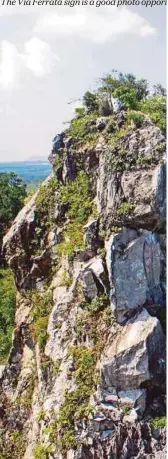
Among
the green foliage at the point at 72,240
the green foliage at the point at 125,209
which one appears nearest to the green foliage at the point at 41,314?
the green foliage at the point at 72,240

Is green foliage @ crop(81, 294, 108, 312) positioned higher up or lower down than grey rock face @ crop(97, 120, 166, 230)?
lower down

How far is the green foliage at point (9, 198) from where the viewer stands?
69.2 feet

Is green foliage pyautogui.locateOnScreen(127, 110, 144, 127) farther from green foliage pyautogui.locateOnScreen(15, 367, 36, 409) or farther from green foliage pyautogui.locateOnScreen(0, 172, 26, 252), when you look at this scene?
green foliage pyautogui.locateOnScreen(0, 172, 26, 252)

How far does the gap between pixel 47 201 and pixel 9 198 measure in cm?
923

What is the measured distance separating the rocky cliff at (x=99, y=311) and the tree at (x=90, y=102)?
0.81m

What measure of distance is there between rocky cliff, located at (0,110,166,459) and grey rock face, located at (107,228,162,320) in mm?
19

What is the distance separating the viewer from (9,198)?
2189 centimetres

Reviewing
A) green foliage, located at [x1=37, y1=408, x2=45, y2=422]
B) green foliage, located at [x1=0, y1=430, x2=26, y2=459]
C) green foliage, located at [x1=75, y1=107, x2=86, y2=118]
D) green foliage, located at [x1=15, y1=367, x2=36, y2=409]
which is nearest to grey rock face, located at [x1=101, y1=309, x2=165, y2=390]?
green foliage, located at [x1=37, y1=408, x2=45, y2=422]

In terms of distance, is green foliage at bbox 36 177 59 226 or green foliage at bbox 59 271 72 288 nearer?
green foliage at bbox 59 271 72 288

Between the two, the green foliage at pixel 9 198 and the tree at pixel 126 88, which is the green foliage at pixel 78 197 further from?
the green foliage at pixel 9 198

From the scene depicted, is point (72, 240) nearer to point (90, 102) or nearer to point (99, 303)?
point (99, 303)

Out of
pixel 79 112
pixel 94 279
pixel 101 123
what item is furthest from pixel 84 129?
pixel 94 279

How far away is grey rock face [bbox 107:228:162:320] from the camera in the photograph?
10.4 m

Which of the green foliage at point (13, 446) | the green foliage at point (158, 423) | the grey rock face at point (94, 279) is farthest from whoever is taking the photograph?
the green foliage at point (13, 446)
